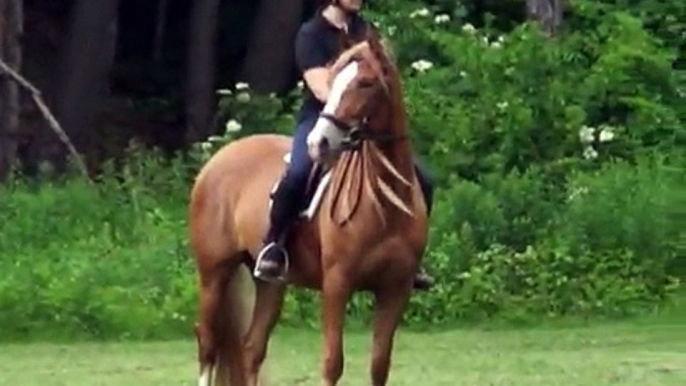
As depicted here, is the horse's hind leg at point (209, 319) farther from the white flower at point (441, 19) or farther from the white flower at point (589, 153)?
the white flower at point (441, 19)

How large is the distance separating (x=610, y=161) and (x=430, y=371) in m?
5.95

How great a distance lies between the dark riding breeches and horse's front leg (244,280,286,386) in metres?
0.88

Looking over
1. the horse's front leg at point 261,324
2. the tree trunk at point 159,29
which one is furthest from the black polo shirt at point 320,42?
the tree trunk at point 159,29

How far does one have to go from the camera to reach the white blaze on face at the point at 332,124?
966 cm

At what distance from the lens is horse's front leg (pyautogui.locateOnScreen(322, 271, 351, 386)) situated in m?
10.2

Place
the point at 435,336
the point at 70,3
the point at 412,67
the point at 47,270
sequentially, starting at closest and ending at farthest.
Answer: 1. the point at 435,336
2. the point at 47,270
3. the point at 412,67
4. the point at 70,3

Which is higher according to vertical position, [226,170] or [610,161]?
[226,170]

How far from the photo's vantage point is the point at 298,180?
10.6m

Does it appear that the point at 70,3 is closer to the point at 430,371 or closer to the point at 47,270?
the point at 47,270

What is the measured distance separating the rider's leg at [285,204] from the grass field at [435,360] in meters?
1.31

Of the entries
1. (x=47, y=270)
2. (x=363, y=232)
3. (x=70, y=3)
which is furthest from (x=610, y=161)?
(x=70, y=3)

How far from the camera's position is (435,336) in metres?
16.2

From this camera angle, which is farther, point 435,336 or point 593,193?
point 593,193

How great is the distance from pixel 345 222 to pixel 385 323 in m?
0.51
